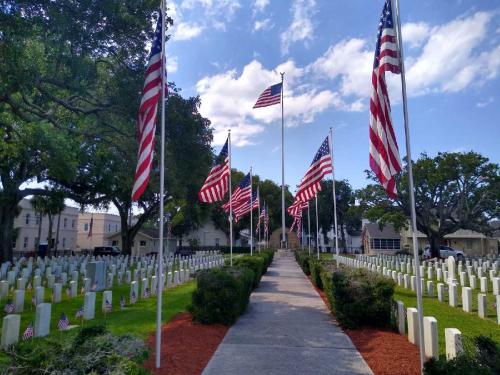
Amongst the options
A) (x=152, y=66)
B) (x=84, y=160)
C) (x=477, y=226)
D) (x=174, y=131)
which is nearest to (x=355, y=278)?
(x=152, y=66)

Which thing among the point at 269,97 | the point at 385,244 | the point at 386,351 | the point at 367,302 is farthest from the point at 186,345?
the point at 385,244

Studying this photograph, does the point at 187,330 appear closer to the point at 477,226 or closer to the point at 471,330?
the point at 471,330

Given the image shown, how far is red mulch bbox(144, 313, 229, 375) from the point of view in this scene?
6359 millimetres

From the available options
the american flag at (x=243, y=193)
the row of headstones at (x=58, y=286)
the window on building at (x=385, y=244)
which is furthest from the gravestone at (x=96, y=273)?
the window on building at (x=385, y=244)

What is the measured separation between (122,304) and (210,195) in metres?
5.10

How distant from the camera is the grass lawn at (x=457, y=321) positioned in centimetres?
902

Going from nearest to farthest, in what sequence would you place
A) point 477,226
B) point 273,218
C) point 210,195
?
1. point 210,195
2. point 477,226
3. point 273,218

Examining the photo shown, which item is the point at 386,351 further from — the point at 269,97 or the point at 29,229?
the point at 29,229

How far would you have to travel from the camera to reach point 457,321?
1047 cm

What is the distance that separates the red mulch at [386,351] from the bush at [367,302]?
0.67 feet

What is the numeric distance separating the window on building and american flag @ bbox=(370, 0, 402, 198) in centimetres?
5898

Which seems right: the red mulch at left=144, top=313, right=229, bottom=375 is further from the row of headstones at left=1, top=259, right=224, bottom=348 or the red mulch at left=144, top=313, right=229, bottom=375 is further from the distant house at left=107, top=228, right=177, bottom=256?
the distant house at left=107, top=228, right=177, bottom=256

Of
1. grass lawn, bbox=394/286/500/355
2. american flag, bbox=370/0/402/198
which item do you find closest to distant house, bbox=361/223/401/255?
grass lawn, bbox=394/286/500/355

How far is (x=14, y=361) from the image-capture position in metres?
3.97
